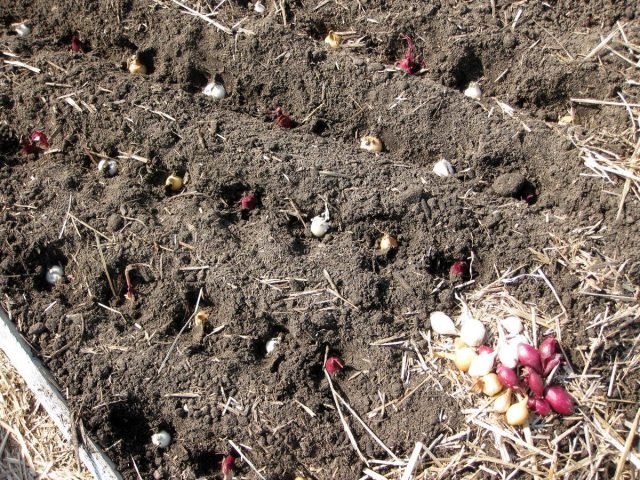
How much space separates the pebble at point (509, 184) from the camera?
3.44 meters

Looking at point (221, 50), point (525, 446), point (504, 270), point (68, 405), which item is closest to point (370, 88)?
point (221, 50)

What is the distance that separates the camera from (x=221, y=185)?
3494mm

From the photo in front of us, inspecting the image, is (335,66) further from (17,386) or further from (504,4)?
(17,386)

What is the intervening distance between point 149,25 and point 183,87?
21.2 inches

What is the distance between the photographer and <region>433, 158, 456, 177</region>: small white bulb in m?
3.54

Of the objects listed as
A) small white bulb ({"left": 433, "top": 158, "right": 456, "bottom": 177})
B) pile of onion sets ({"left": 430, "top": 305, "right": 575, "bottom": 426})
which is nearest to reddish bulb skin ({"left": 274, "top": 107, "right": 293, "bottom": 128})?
small white bulb ({"left": 433, "top": 158, "right": 456, "bottom": 177})

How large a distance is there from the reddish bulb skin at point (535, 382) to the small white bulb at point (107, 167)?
8.29 feet

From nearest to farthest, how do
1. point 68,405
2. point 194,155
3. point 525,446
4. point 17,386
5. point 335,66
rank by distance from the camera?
point 525,446, point 68,405, point 17,386, point 194,155, point 335,66

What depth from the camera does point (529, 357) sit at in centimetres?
278

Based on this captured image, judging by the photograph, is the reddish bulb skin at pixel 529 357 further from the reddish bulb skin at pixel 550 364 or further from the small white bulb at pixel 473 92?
the small white bulb at pixel 473 92

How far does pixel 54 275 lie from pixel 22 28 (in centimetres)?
191

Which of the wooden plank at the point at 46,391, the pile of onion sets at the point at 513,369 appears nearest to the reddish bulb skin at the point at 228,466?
the wooden plank at the point at 46,391

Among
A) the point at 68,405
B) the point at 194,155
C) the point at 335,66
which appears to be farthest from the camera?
the point at 335,66

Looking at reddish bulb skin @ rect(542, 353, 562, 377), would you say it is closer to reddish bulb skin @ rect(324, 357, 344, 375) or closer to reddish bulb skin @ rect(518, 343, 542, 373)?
reddish bulb skin @ rect(518, 343, 542, 373)
